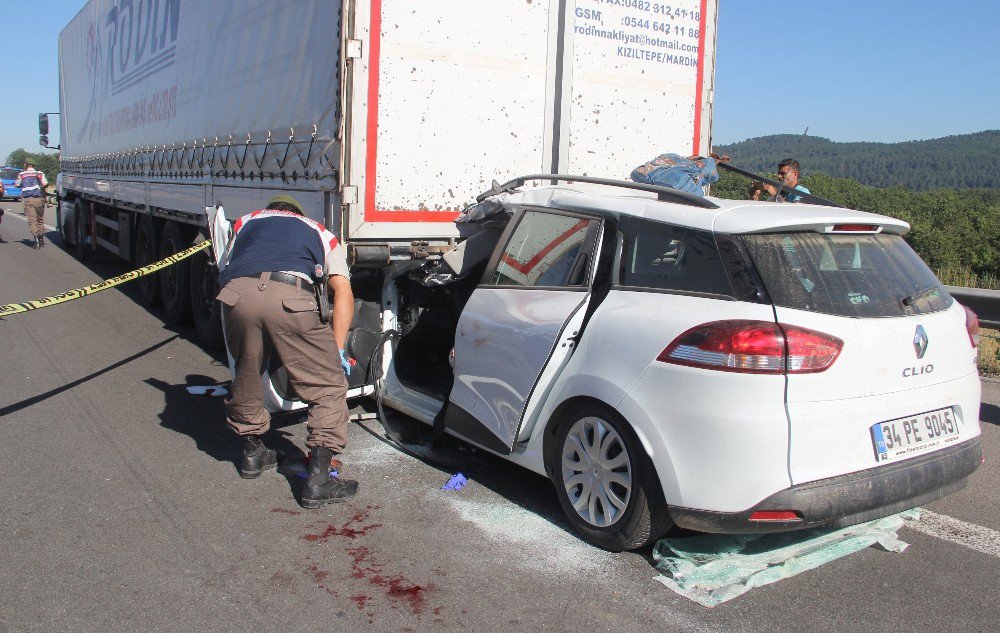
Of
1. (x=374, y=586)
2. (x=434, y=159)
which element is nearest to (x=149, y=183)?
(x=434, y=159)

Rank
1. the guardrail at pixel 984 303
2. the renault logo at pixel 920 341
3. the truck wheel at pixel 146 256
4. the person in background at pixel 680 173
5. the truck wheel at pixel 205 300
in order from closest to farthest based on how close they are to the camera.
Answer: the renault logo at pixel 920 341 → the person in background at pixel 680 173 → the guardrail at pixel 984 303 → the truck wheel at pixel 205 300 → the truck wheel at pixel 146 256

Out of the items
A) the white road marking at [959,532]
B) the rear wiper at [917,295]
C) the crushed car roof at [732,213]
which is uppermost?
the crushed car roof at [732,213]

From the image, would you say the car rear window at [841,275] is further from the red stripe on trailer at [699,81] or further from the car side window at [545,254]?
the red stripe on trailer at [699,81]

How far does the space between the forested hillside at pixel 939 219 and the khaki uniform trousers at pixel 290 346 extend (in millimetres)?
16014

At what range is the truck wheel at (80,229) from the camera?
15984 millimetres

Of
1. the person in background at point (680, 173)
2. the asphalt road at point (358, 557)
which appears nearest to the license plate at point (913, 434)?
the asphalt road at point (358, 557)

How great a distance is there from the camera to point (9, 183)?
40688mm

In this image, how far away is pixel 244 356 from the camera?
448cm

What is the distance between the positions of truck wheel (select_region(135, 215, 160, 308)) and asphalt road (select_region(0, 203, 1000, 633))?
15.8 feet

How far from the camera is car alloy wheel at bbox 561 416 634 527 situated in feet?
12.2

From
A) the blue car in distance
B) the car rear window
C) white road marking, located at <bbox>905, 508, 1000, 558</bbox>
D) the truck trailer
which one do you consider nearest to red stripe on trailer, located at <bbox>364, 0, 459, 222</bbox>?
the truck trailer

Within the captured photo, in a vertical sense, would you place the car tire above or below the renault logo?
below

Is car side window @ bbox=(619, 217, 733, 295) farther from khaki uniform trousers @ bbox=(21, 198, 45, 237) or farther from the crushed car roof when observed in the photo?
khaki uniform trousers @ bbox=(21, 198, 45, 237)

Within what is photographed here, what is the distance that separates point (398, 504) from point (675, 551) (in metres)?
1.46
